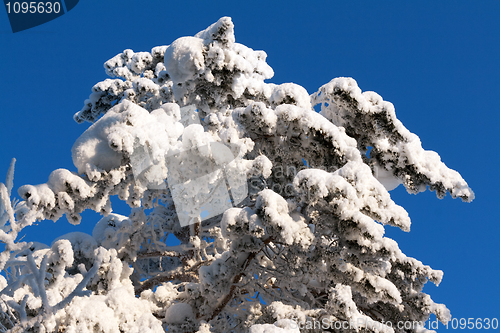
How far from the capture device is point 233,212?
16.4 ft

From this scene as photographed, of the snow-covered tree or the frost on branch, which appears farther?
the frost on branch

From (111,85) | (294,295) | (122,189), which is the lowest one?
(294,295)

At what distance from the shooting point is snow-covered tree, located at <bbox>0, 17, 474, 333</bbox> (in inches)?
187

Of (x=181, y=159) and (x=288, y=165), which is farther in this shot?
(x=288, y=165)

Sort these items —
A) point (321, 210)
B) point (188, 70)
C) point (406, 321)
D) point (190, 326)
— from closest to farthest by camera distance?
point (321, 210), point (190, 326), point (406, 321), point (188, 70)

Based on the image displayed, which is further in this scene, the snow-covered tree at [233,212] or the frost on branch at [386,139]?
the frost on branch at [386,139]

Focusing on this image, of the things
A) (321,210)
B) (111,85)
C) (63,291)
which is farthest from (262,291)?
(111,85)

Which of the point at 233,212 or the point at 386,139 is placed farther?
the point at 386,139

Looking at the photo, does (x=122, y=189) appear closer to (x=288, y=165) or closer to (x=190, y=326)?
(x=190, y=326)

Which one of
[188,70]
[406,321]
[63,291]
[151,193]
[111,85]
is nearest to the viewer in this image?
[63,291]

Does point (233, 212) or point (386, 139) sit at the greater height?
point (386, 139)

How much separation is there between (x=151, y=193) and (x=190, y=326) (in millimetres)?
3492

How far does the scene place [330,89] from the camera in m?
6.77

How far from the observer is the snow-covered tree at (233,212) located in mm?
4746
